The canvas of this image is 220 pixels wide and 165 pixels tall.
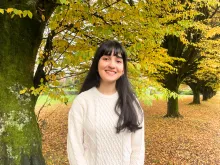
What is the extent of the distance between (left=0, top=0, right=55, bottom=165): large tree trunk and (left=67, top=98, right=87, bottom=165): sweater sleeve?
76.9 inches

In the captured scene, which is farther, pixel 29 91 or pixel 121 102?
pixel 29 91

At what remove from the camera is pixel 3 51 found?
4.18 meters

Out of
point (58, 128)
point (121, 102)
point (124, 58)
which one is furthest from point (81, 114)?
point (58, 128)

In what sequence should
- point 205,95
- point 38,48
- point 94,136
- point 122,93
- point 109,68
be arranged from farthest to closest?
point 205,95
point 38,48
point 122,93
point 109,68
point 94,136

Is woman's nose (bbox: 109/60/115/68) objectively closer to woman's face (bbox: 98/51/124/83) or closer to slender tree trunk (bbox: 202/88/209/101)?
woman's face (bbox: 98/51/124/83)

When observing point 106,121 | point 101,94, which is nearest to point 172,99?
point 101,94

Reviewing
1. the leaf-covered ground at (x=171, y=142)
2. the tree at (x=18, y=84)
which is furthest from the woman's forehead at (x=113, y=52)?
the leaf-covered ground at (x=171, y=142)

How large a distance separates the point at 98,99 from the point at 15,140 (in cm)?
214

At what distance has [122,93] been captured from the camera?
2637mm

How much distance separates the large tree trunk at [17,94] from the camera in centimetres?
401

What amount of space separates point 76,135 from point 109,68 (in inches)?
27.3

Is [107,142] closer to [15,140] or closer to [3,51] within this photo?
[15,140]

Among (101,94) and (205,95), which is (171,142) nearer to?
(101,94)

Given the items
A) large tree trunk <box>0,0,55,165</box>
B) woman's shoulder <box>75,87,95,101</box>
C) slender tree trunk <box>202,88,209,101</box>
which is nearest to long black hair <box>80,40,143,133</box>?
woman's shoulder <box>75,87,95,101</box>
